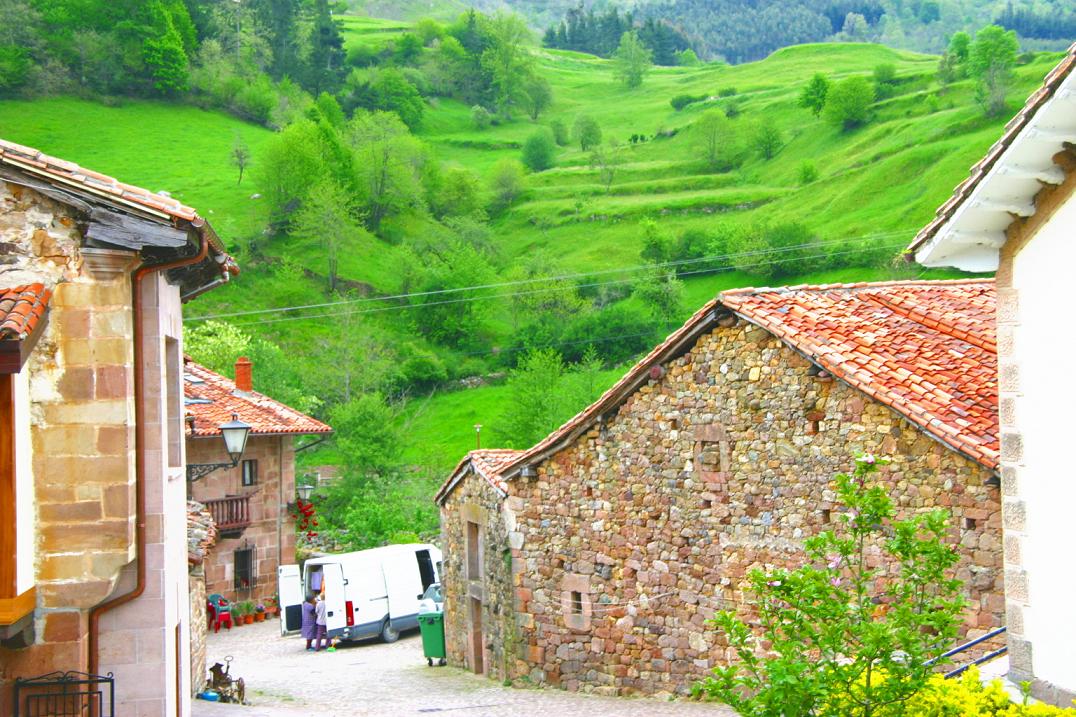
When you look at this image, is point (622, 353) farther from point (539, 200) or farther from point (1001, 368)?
point (1001, 368)

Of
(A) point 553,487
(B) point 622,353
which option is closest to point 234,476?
(A) point 553,487

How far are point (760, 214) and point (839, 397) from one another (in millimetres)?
69354

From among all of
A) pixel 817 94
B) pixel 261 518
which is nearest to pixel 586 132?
pixel 817 94

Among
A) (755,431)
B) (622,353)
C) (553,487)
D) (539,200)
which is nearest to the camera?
(755,431)

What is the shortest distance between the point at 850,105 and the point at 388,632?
77.6 m

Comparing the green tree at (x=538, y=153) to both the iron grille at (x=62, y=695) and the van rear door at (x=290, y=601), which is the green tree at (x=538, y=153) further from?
the iron grille at (x=62, y=695)

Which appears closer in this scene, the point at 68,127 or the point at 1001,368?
the point at 1001,368

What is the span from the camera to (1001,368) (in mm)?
8094

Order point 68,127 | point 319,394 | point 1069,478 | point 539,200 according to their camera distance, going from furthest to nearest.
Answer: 1. point 539,200
2. point 68,127
3. point 319,394
4. point 1069,478

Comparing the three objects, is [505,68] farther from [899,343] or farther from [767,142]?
[899,343]

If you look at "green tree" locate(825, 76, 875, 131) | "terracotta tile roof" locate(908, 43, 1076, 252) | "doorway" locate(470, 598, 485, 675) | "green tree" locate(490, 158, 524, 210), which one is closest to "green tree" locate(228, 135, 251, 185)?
"green tree" locate(490, 158, 524, 210)

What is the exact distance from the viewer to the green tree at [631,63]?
14075 cm

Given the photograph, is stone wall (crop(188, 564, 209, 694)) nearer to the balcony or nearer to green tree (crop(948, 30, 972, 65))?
the balcony

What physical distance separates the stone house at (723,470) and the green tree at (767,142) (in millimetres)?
82994
